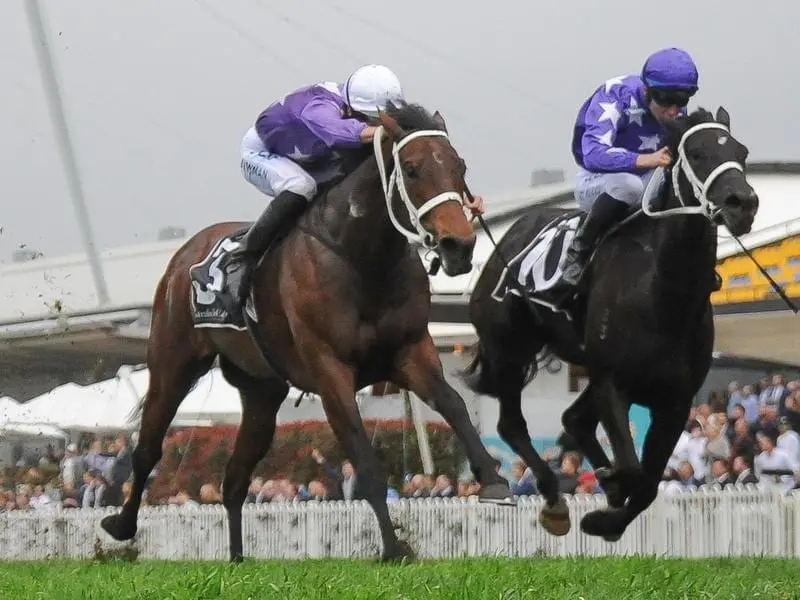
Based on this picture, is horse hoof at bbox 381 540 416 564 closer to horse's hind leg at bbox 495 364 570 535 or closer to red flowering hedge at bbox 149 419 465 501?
horse's hind leg at bbox 495 364 570 535

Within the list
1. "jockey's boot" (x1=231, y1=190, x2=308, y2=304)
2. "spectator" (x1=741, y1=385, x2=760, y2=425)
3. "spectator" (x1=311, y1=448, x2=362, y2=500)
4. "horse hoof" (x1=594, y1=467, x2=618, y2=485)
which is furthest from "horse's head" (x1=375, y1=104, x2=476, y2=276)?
"spectator" (x1=311, y1=448, x2=362, y2=500)

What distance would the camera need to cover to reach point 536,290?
9.02 meters

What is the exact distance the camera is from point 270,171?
8.51 m

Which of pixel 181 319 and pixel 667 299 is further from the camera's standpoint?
pixel 181 319

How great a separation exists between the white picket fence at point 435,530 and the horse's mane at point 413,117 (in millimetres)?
4590

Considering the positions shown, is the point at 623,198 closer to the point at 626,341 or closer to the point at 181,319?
the point at 626,341

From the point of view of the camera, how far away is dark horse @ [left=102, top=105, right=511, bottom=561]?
7.09m

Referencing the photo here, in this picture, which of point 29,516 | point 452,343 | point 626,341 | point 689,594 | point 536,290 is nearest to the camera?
point 689,594

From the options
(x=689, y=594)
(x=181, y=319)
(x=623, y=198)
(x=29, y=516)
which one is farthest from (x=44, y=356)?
(x=689, y=594)

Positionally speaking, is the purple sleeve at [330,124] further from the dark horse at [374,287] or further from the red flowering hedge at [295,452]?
the red flowering hedge at [295,452]

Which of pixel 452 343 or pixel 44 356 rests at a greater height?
pixel 452 343

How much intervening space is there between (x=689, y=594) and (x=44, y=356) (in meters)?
26.1

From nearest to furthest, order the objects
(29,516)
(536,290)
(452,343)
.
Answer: (536,290) < (29,516) < (452,343)

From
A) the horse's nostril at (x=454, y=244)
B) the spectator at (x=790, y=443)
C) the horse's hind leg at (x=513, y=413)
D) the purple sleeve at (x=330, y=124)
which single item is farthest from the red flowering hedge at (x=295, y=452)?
the horse's nostril at (x=454, y=244)
